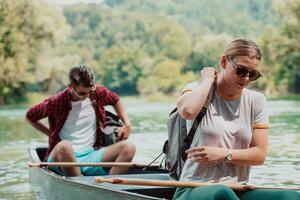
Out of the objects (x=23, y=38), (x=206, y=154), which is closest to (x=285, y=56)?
(x=23, y=38)

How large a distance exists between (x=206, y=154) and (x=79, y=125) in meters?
1.98

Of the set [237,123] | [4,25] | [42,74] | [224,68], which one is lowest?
[42,74]

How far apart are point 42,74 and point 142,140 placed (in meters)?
18.5

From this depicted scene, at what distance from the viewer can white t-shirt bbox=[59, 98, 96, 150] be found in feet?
13.5

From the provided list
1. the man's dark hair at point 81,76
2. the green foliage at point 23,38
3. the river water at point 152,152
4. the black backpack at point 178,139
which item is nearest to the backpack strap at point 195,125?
the black backpack at point 178,139

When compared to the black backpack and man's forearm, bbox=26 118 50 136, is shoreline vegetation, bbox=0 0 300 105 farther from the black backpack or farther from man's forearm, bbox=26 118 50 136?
the black backpack

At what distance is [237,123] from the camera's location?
238 centimetres

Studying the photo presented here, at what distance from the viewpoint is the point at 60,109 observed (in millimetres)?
4078

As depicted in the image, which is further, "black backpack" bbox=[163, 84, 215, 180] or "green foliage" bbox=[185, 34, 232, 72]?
"green foliage" bbox=[185, 34, 232, 72]

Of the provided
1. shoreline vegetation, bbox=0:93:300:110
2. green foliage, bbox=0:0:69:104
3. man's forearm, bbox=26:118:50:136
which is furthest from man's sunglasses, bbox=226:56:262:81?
green foliage, bbox=0:0:69:104

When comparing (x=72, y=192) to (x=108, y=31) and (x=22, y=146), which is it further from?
(x=108, y=31)

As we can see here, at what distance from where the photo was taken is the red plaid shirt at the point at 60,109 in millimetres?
4078

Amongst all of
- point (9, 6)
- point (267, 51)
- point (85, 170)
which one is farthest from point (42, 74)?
point (85, 170)

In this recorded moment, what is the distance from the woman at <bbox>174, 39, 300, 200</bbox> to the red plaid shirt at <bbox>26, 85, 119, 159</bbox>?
1784 millimetres
